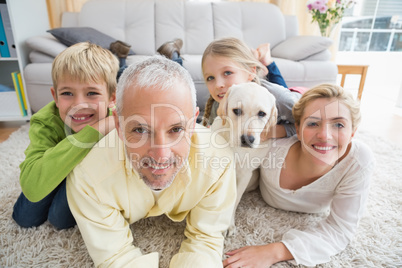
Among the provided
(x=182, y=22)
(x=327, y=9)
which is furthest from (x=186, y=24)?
(x=327, y=9)

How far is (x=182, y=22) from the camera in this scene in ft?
10.6

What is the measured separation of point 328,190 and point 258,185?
17.1 inches

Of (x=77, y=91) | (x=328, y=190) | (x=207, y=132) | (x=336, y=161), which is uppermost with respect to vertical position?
(x=77, y=91)

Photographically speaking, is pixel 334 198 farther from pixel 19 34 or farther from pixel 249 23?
pixel 19 34

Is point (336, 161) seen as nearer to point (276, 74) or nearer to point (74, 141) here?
point (276, 74)

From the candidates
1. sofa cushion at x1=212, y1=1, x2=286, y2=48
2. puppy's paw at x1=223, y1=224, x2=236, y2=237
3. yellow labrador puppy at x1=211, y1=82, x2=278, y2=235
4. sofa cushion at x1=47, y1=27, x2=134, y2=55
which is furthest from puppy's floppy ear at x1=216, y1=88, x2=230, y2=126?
sofa cushion at x1=212, y1=1, x2=286, y2=48

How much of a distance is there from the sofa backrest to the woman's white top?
92.6 inches

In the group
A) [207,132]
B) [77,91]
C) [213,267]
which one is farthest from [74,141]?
[213,267]

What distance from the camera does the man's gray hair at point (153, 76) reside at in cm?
79

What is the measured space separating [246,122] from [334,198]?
20.5 inches

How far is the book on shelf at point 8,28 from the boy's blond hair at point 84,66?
1724 mm

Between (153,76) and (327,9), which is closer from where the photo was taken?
(153,76)

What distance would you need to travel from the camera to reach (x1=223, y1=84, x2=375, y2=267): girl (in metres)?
1.05

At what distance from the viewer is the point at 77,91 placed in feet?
3.84
